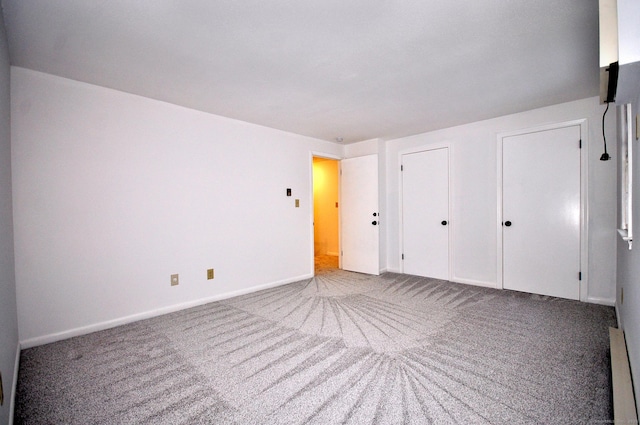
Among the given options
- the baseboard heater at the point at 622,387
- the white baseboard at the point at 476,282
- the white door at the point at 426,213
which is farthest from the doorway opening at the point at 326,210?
the baseboard heater at the point at 622,387

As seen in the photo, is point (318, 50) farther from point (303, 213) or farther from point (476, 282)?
point (476, 282)

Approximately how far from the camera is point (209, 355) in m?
2.15

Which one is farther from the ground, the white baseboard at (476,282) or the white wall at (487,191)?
the white wall at (487,191)

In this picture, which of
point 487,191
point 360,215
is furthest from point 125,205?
point 487,191

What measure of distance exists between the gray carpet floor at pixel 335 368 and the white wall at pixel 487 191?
2.29 feet

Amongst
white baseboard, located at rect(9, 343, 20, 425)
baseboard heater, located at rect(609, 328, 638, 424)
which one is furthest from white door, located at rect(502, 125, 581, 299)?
white baseboard, located at rect(9, 343, 20, 425)

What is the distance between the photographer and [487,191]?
3.83 metres

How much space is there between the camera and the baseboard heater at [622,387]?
135cm

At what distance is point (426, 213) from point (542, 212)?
4.67ft

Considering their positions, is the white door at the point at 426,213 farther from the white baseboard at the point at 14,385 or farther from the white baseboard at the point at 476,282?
the white baseboard at the point at 14,385

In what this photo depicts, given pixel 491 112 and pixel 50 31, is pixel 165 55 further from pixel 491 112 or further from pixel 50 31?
pixel 491 112

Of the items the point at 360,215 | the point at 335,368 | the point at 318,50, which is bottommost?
the point at 335,368

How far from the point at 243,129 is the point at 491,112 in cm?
310

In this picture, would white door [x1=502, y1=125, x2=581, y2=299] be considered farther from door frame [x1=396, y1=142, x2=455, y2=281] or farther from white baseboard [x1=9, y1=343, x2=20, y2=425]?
white baseboard [x1=9, y1=343, x2=20, y2=425]
